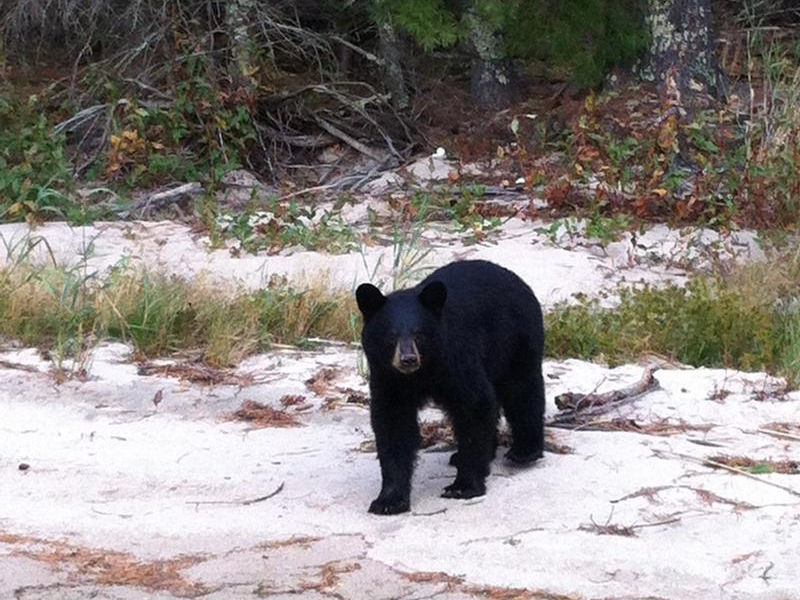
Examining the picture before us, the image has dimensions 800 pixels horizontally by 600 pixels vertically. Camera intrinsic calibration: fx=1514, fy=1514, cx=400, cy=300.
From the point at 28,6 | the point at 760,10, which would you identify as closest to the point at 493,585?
the point at 28,6

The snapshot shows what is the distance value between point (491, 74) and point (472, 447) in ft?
27.9

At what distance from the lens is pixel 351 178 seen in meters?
13.0

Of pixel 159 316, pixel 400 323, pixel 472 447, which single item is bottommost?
pixel 472 447

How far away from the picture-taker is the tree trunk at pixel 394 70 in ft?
44.9

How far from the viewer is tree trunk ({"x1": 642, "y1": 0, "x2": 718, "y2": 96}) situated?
12844 millimetres

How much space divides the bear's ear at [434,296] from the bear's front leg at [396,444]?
1.30 ft

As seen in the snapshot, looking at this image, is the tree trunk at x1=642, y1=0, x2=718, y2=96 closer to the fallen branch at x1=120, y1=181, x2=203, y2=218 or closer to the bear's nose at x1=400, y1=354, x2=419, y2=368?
the fallen branch at x1=120, y1=181, x2=203, y2=218

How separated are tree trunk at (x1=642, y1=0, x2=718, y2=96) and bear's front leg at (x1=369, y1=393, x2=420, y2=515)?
24.4 ft

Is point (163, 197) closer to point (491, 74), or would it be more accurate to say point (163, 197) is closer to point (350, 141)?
point (350, 141)

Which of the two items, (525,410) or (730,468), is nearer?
(730,468)

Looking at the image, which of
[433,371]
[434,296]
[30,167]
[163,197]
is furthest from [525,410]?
[30,167]

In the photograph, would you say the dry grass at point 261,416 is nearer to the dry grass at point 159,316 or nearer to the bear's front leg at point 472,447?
the dry grass at point 159,316

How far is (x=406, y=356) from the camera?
5.72 meters

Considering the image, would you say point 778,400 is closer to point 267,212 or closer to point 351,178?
point 267,212
